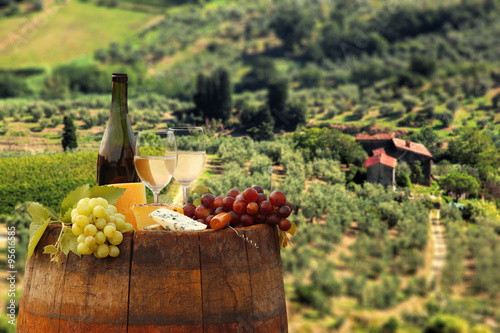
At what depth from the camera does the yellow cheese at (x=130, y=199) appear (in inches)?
62.9

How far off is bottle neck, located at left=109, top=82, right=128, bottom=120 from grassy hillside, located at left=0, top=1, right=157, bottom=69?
14.5 meters

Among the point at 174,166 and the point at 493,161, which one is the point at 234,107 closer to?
the point at 493,161

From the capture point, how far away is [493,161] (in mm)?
6176

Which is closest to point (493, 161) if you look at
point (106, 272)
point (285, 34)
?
point (106, 272)

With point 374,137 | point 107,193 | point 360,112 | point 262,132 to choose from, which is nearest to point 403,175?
point 374,137

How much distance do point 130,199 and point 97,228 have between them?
0.39m

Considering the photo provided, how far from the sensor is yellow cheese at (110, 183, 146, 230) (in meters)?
1.60

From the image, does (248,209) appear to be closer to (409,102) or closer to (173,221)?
(173,221)

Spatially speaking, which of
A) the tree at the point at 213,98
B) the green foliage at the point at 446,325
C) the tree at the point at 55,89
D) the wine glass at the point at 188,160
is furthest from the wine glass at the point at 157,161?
the tree at the point at 55,89

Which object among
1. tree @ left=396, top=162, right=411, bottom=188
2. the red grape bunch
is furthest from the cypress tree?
the red grape bunch

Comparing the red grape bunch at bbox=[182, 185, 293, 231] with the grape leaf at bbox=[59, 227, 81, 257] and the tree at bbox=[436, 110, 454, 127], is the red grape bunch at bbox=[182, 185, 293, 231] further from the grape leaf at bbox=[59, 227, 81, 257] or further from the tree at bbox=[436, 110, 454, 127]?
the tree at bbox=[436, 110, 454, 127]

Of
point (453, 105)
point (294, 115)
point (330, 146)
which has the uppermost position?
point (453, 105)

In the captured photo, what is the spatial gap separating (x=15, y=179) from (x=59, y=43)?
10.9 m

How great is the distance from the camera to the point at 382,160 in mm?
6137
